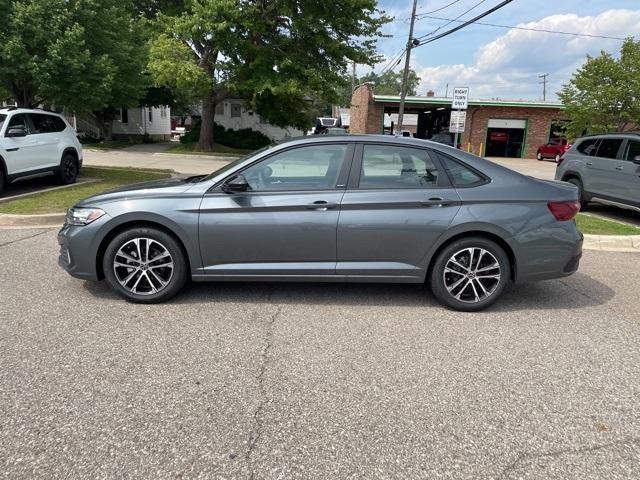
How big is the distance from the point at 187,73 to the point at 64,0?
989cm

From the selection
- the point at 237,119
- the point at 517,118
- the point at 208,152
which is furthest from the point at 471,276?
the point at 237,119

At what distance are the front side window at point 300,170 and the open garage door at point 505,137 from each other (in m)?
33.1

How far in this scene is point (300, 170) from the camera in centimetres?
462

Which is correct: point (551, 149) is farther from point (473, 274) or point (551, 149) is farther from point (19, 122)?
point (473, 274)

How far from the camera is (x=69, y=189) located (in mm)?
10570

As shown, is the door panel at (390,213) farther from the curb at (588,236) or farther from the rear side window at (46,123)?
the rear side window at (46,123)

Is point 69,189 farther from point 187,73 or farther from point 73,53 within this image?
point 187,73

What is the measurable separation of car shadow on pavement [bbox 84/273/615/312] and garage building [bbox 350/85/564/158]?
29.8 metres

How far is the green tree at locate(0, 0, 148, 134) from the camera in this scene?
9922mm

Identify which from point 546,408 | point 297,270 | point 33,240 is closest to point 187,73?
point 33,240

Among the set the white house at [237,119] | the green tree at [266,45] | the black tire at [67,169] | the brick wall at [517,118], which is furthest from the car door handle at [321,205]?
the white house at [237,119]

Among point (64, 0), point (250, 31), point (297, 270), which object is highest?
point (250, 31)

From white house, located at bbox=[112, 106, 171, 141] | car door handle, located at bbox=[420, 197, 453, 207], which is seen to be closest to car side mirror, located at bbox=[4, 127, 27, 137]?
car door handle, located at bbox=[420, 197, 453, 207]

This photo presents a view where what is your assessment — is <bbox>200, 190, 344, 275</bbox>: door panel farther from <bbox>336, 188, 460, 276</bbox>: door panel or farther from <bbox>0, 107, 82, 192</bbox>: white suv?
<bbox>0, 107, 82, 192</bbox>: white suv
